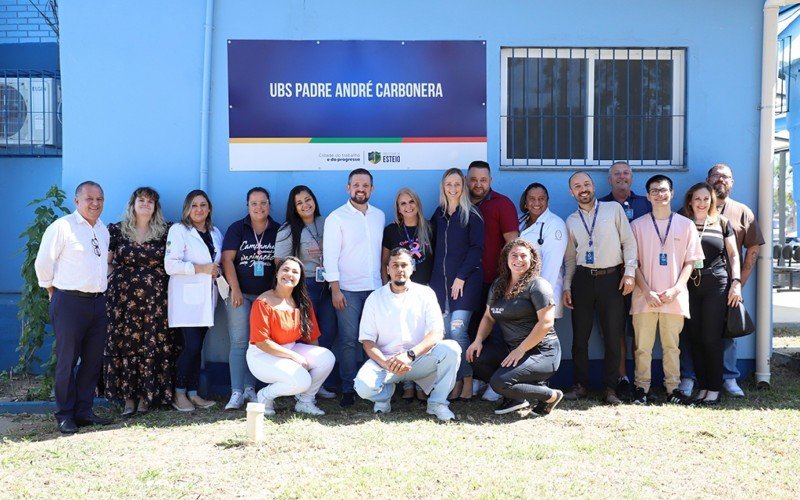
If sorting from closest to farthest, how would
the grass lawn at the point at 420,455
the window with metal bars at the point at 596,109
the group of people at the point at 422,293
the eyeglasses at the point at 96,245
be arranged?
the grass lawn at the point at 420,455 → the eyeglasses at the point at 96,245 → the group of people at the point at 422,293 → the window with metal bars at the point at 596,109

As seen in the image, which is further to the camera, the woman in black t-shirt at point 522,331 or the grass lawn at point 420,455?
the woman in black t-shirt at point 522,331

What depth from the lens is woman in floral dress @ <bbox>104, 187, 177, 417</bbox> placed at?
217 inches

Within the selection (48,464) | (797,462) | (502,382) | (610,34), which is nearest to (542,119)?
(610,34)

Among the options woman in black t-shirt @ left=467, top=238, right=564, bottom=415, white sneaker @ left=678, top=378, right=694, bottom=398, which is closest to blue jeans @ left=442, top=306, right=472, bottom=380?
woman in black t-shirt @ left=467, top=238, right=564, bottom=415

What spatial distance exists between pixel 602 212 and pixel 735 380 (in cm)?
193

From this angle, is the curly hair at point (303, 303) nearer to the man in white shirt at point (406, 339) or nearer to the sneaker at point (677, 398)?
the man in white shirt at point (406, 339)

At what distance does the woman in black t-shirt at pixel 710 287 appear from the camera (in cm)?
562

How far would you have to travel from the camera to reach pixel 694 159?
249 inches

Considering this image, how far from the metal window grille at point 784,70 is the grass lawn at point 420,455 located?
5.65 m

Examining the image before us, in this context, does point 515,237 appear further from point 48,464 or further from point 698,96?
point 48,464

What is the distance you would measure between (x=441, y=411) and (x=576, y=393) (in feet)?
4.06

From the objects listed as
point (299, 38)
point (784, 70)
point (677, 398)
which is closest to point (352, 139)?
point (299, 38)

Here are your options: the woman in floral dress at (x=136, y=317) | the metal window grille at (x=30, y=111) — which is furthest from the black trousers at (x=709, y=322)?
the metal window grille at (x=30, y=111)

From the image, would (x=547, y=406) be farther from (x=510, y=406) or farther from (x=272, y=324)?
(x=272, y=324)
